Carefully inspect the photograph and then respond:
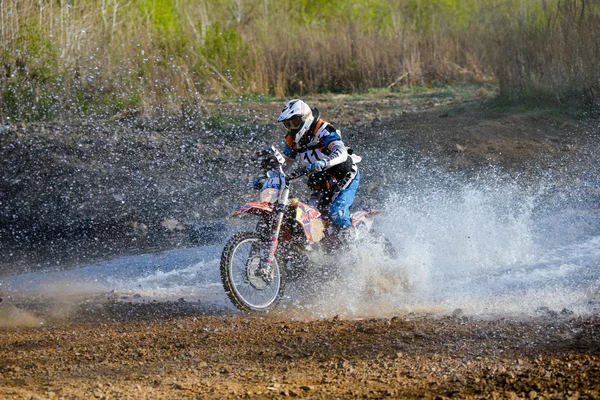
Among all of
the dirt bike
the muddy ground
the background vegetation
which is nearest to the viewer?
the muddy ground

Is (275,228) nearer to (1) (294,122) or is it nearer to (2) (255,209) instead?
(2) (255,209)

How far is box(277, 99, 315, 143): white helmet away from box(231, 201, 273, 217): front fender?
3.09ft

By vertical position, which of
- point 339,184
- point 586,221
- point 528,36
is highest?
point 528,36

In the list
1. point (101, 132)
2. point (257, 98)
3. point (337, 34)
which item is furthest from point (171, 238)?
point (337, 34)

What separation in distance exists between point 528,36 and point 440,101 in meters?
2.61

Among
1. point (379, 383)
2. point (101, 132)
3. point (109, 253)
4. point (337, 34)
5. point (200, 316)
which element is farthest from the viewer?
point (337, 34)

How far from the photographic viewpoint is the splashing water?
689 cm

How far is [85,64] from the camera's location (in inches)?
551

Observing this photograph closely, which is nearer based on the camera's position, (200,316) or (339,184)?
(200,316)

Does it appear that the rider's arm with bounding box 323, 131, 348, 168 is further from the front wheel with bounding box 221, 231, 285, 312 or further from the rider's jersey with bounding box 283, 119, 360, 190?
the front wheel with bounding box 221, 231, 285, 312

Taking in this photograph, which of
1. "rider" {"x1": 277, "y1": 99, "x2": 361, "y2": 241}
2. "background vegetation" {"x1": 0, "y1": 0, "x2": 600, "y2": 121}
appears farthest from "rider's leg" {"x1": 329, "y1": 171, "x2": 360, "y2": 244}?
"background vegetation" {"x1": 0, "y1": 0, "x2": 600, "y2": 121}

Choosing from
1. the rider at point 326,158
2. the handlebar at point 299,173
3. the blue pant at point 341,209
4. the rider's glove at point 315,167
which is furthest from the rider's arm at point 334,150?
the blue pant at point 341,209

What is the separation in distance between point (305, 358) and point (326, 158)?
8.91ft

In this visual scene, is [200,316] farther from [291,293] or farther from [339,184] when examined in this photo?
[339,184]
